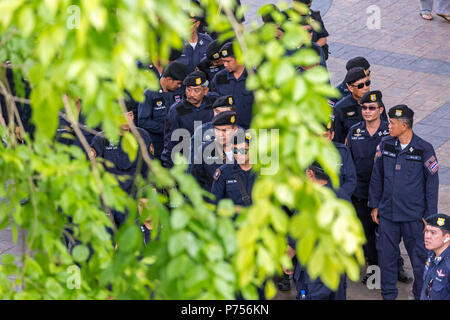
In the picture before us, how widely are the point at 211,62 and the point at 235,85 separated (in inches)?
34.5

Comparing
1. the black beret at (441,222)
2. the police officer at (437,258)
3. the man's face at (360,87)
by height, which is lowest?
the police officer at (437,258)

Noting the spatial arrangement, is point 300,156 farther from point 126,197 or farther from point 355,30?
point 355,30

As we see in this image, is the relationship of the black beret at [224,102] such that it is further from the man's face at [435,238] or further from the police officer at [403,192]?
the man's face at [435,238]

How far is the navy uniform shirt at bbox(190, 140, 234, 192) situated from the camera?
7.81 metres

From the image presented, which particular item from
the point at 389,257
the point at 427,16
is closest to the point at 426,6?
the point at 427,16

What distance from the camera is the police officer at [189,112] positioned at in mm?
8898

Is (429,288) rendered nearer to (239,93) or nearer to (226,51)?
(239,93)

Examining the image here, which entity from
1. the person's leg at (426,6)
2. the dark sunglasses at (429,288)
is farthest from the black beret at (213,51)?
the person's leg at (426,6)

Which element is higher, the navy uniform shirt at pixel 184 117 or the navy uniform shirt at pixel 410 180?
the navy uniform shirt at pixel 184 117

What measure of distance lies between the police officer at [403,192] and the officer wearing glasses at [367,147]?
0.42 m

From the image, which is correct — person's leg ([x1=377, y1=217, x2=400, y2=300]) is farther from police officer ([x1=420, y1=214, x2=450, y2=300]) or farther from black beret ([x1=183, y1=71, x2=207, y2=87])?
black beret ([x1=183, y1=71, x2=207, y2=87])

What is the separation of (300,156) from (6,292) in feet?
5.14

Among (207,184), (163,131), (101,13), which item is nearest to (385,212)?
(207,184)

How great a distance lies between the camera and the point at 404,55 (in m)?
13.8
